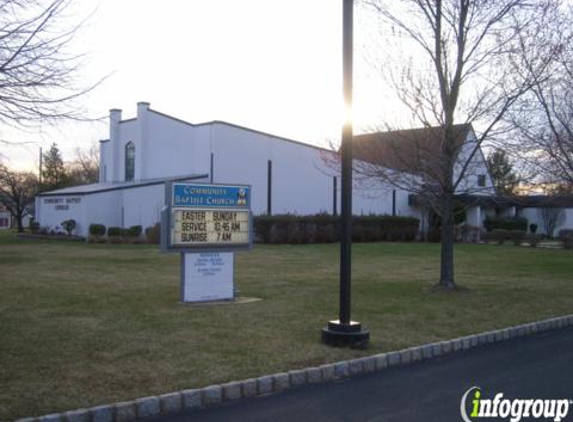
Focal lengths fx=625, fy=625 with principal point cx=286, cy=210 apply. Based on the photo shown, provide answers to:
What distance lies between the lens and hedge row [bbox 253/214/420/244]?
38.0 meters

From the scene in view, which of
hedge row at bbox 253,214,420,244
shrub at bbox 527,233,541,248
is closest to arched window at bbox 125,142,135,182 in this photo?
hedge row at bbox 253,214,420,244

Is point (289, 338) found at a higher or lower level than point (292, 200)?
lower

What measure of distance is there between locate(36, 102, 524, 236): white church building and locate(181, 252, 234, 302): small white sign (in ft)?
75.6

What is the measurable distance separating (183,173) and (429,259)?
2061 cm

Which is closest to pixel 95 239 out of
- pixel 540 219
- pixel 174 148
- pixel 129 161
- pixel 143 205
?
pixel 143 205

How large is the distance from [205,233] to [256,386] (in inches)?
255

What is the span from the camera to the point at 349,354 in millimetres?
8375

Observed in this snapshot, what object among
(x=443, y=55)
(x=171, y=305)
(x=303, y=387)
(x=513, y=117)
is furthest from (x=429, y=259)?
(x=303, y=387)

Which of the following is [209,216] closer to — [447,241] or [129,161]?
[447,241]

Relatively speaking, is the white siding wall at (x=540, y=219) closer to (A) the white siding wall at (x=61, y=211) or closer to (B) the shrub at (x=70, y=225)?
(A) the white siding wall at (x=61, y=211)

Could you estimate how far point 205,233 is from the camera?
13.1m

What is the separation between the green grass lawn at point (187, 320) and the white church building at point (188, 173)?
18996mm

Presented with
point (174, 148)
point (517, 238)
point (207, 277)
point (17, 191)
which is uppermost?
point (174, 148)

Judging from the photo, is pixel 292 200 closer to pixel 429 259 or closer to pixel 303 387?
pixel 429 259
